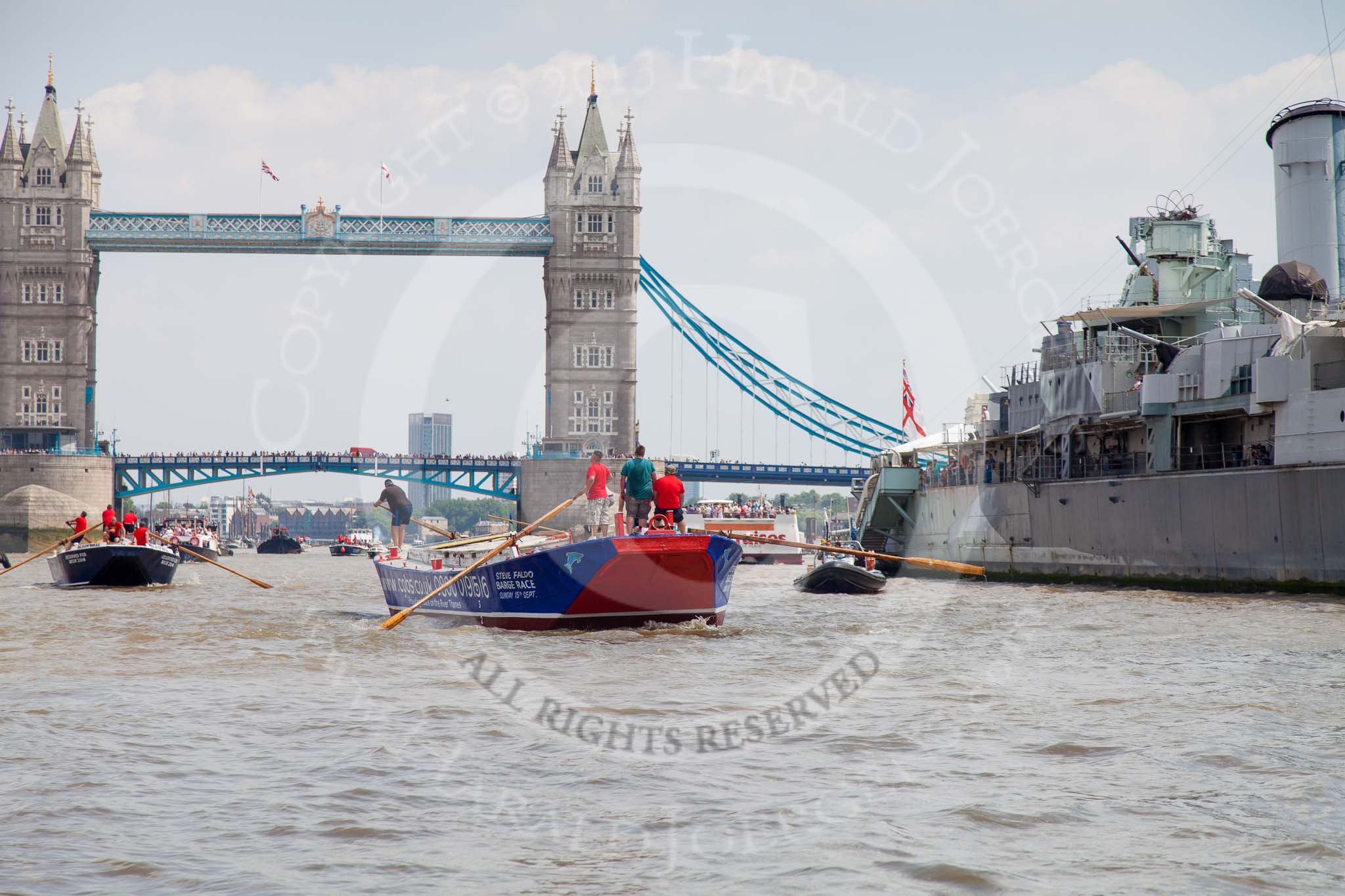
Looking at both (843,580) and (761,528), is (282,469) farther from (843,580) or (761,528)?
(843,580)

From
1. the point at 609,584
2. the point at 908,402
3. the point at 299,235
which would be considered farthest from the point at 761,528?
the point at 299,235

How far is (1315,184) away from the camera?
3888 centimetres

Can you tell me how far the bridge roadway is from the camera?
94.8m

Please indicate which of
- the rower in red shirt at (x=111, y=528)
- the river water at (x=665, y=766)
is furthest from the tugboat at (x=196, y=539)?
the river water at (x=665, y=766)

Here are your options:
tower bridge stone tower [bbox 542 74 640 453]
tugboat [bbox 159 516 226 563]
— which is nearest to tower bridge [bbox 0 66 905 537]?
tower bridge stone tower [bbox 542 74 640 453]

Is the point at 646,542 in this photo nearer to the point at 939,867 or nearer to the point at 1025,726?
the point at 1025,726

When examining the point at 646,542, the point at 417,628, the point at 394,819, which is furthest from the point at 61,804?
the point at 417,628

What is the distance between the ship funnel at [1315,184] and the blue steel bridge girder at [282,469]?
63516 mm

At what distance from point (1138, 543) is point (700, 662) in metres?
22.8

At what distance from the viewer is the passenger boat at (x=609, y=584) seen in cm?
1605

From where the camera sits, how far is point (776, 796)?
25.4 ft

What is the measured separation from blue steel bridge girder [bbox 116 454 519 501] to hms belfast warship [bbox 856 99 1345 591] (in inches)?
1990

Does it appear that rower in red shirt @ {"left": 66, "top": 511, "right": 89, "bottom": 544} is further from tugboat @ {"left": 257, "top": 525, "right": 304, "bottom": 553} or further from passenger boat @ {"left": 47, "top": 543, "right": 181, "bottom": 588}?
tugboat @ {"left": 257, "top": 525, "right": 304, "bottom": 553}

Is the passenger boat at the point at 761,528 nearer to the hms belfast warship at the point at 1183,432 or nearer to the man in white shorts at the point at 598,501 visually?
the hms belfast warship at the point at 1183,432
